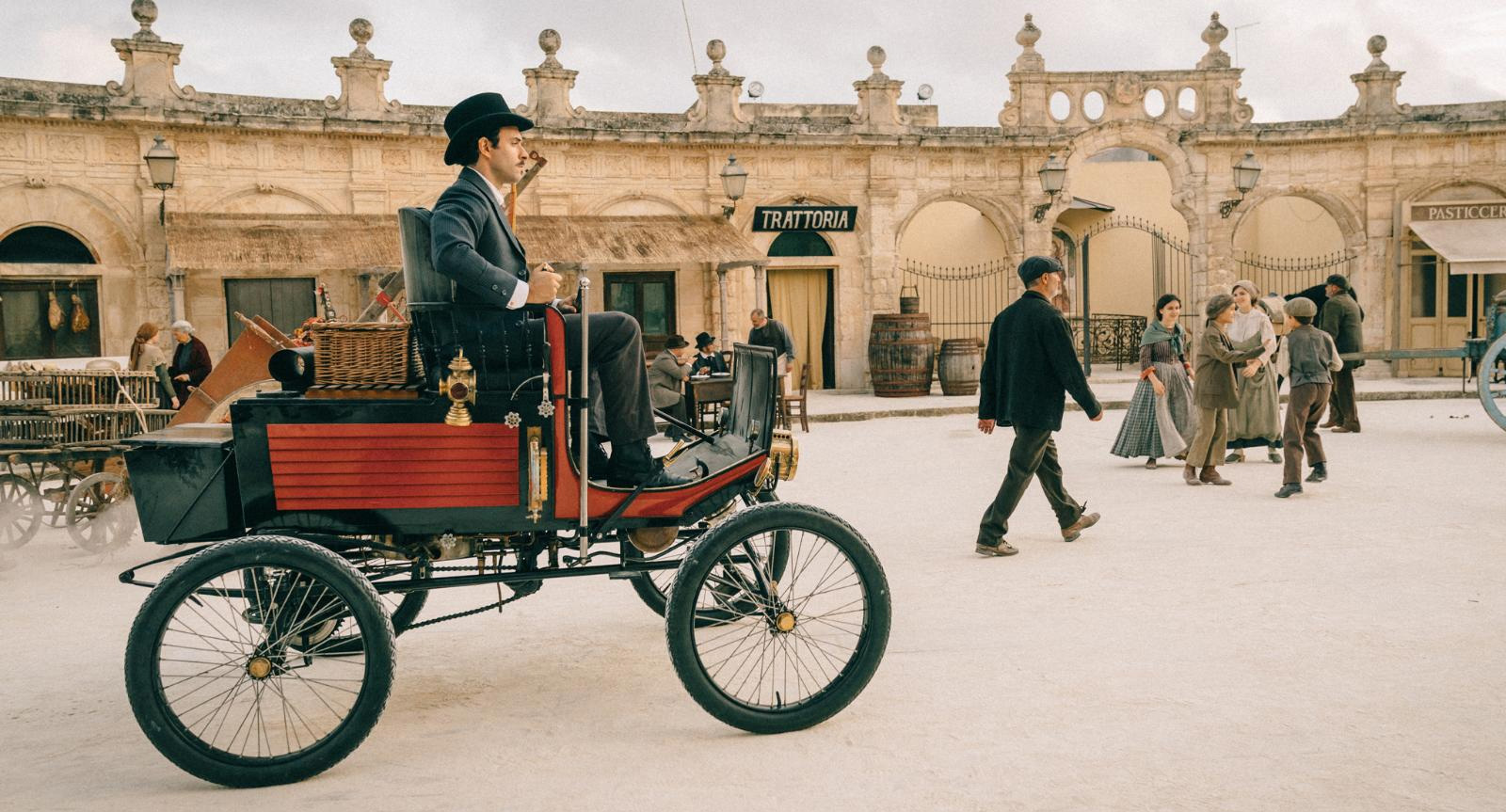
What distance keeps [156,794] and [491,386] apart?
1.58 metres

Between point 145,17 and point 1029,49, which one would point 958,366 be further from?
point 145,17

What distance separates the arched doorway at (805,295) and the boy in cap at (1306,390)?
13.7 metres

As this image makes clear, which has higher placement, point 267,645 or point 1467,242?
point 1467,242

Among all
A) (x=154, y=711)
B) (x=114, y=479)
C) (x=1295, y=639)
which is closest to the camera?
(x=154, y=711)

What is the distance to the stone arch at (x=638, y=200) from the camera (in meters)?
21.5

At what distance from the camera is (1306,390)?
31.3 feet

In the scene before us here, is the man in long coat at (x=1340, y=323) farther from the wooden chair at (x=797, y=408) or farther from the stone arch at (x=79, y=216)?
the stone arch at (x=79, y=216)

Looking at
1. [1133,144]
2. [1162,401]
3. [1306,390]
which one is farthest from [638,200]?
[1306,390]

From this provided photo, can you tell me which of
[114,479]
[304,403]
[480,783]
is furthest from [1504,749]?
[114,479]

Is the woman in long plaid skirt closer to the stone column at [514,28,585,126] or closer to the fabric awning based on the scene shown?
the stone column at [514,28,585,126]

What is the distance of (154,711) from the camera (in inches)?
141

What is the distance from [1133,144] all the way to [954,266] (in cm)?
586

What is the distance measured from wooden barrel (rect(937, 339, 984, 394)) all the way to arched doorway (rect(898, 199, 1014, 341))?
3.11 m

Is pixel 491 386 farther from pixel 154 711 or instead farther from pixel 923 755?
pixel 923 755
